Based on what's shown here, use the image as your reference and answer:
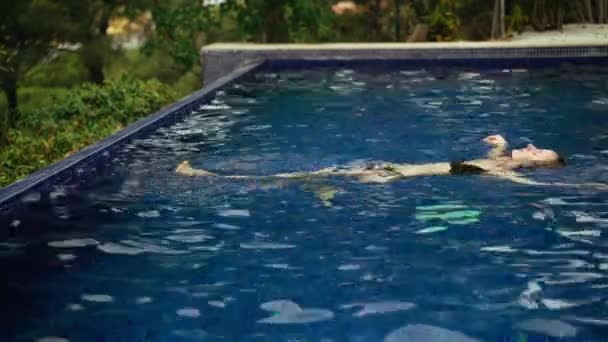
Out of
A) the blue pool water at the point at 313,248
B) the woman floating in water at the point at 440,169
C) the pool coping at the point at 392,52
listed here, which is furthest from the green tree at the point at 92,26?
the woman floating in water at the point at 440,169

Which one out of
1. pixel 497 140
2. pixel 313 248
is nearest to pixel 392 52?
pixel 497 140

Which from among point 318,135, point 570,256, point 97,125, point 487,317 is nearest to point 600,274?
point 570,256

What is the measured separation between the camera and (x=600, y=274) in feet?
13.3

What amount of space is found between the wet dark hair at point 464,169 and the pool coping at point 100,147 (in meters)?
2.31

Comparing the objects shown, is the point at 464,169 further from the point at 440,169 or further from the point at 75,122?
the point at 75,122

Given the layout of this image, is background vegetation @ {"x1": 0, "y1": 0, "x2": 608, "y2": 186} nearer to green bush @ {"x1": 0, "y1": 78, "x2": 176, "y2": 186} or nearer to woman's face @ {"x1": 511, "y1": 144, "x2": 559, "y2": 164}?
green bush @ {"x1": 0, "y1": 78, "x2": 176, "y2": 186}

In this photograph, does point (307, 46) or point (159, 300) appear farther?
point (307, 46)

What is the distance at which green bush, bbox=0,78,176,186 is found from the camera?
30.0 feet

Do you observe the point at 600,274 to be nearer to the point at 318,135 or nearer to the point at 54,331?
the point at 54,331

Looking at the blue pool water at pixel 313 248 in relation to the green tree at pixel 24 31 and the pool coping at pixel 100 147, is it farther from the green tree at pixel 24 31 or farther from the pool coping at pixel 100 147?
the green tree at pixel 24 31

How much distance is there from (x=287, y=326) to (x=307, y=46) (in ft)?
31.9

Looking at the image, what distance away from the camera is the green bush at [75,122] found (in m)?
9.13

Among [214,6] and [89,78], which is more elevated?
[214,6]

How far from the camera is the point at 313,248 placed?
14.9ft
